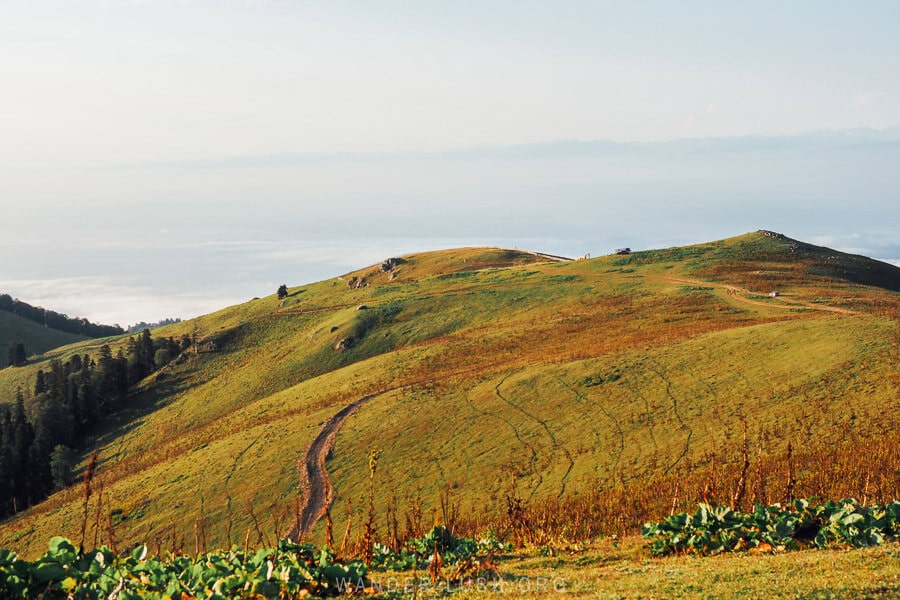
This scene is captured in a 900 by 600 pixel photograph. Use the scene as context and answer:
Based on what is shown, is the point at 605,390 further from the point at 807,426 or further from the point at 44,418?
the point at 44,418

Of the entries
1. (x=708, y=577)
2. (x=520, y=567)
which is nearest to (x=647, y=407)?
(x=520, y=567)

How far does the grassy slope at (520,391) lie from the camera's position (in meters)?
45.3

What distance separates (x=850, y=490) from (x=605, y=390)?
26304 millimetres

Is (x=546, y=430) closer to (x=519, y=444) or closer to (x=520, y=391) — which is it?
(x=519, y=444)

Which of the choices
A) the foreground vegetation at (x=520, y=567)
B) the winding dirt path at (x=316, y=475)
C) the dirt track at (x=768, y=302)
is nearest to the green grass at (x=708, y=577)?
the foreground vegetation at (x=520, y=567)

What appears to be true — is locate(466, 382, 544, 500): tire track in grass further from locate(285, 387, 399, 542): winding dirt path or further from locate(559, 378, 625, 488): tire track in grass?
locate(285, 387, 399, 542): winding dirt path

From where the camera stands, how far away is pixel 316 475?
51.6 m

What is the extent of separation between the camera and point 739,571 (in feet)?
51.8

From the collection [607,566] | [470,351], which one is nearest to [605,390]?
[470,351]

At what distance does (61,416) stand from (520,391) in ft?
253

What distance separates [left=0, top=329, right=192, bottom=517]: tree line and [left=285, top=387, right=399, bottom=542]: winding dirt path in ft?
148

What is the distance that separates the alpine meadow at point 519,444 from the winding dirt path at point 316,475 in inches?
10.2

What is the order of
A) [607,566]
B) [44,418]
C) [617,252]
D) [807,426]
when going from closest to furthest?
[607,566] < [807,426] < [44,418] < [617,252]

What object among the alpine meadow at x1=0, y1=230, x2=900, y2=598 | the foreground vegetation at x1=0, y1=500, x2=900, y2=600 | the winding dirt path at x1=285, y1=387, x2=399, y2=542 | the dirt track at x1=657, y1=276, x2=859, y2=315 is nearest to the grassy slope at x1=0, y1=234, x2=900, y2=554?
the alpine meadow at x1=0, y1=230, x2=900, y2=598
